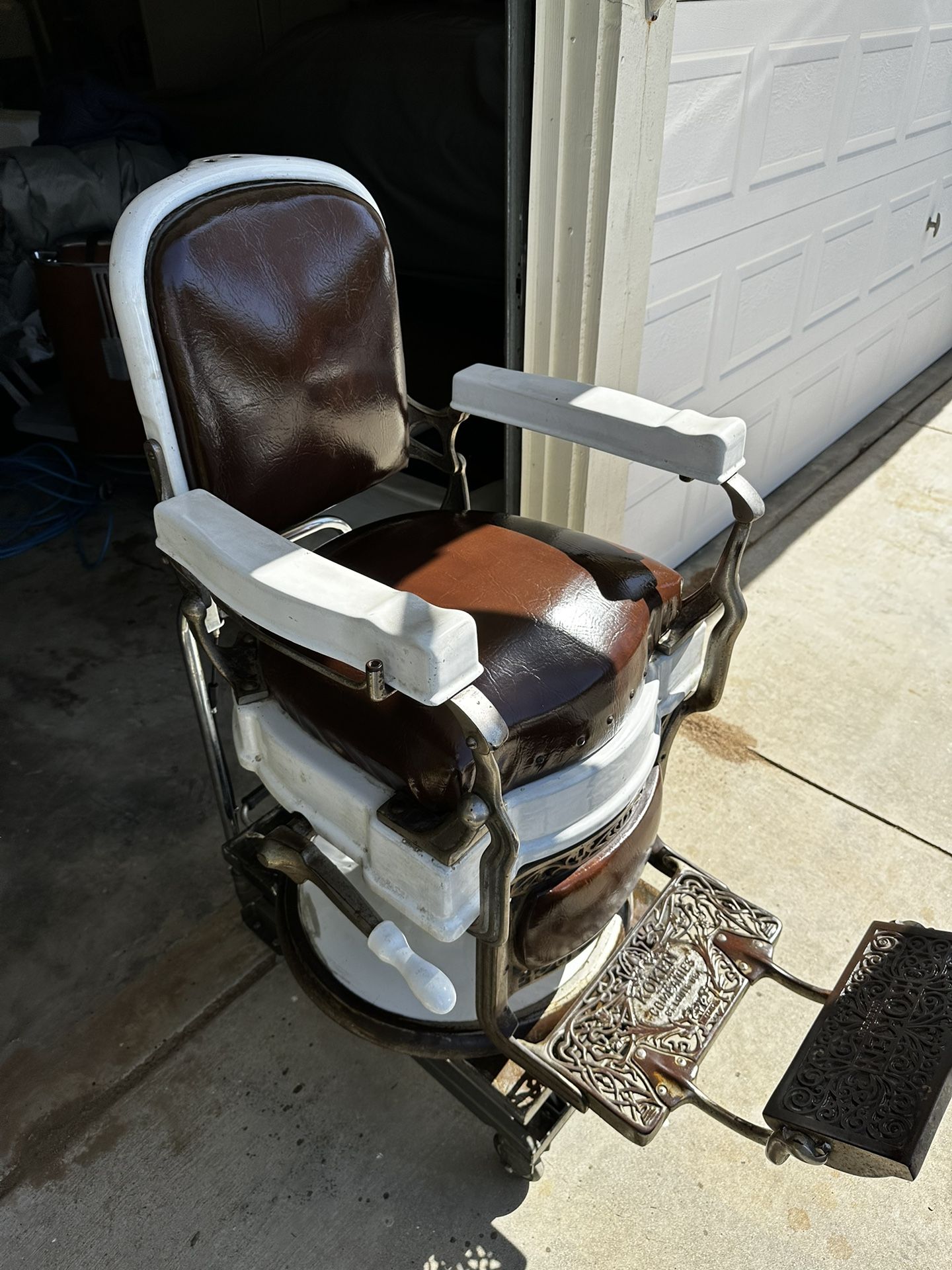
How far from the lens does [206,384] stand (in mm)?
1023

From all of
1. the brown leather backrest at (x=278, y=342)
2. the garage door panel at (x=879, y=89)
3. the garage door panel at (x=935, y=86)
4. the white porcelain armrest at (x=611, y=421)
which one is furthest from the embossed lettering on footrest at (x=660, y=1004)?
the garage door panel at (x=935, y=86)

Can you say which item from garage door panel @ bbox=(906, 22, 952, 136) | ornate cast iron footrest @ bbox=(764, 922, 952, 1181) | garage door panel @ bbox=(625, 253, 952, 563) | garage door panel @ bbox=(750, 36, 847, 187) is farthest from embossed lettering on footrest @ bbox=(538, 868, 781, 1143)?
garage door panel @ bbox=(906, 22, 952, 136)

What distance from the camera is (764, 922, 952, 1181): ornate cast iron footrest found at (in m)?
0.97

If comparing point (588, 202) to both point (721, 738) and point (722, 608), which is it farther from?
point (721, 738)

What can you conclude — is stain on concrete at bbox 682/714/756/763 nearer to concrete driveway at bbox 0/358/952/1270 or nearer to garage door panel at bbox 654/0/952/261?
concrete driveway at bbox 0/358/952/1270

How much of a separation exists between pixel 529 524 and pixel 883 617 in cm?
142

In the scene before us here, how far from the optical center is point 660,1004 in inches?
47.1

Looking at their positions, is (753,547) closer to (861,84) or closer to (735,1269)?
(861,84)

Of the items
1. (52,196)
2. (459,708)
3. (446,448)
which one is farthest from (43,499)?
(459,708)

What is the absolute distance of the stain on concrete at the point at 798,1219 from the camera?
1.14 meters

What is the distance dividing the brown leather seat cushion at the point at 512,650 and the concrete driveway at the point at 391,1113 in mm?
589

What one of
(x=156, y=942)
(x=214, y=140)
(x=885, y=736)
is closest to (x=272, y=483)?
(x=156, y=942)

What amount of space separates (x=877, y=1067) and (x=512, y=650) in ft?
2.16

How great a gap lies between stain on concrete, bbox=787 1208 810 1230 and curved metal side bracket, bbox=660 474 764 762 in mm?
598
